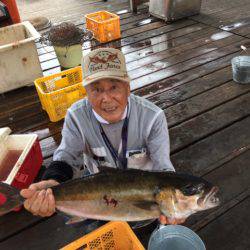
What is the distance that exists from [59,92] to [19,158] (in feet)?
3.75

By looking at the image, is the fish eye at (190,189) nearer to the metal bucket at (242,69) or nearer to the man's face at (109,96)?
the man's face at (109,96)

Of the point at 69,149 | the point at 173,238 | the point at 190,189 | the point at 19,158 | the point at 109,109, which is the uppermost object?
the point at 109,109

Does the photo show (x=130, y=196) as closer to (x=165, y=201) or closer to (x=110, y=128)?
(x=165, y=201)

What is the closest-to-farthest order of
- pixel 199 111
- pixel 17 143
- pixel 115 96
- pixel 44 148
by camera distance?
pixel 115 96 < pixel 17 143 < pixel 44 148 < pixel 199 111

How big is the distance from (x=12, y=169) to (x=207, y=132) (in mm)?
2197

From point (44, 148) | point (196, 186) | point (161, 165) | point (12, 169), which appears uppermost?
point (196, 186)

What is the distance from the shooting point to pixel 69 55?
16.6 feet

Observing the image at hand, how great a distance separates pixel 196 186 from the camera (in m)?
1.69

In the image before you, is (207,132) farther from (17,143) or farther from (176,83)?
(17,143)

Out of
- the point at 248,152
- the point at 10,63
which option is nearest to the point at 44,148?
the point at 10,63

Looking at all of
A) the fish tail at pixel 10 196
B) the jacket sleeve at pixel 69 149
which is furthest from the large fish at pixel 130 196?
the jacket sleeve at pixel 69 149

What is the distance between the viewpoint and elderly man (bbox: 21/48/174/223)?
2102mm

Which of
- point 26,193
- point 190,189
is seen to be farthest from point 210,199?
point 26,193

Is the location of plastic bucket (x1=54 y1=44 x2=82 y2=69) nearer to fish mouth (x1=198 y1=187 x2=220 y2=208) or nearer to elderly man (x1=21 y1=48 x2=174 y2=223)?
elderly man (x1=21 y1=48 x2=174 y2=223)
